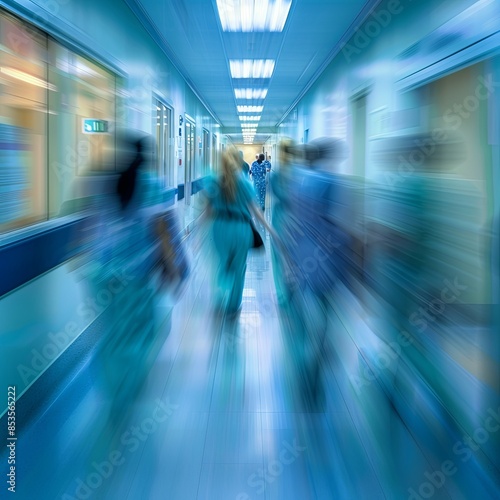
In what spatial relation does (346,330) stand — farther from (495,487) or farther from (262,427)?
(495,487)

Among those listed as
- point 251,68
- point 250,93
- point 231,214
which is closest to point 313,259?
point 231,214

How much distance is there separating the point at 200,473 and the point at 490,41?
265 cm

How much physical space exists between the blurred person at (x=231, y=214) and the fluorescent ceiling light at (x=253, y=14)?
204 cm

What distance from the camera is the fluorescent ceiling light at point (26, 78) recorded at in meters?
2.80

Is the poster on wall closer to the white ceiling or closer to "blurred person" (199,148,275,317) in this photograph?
"blurred person" (199,148,275,317)

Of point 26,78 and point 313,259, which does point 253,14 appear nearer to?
point 26,78

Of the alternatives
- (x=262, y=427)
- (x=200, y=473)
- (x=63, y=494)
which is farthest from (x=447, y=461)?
(x=63, y=494)

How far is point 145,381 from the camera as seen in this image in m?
3.20

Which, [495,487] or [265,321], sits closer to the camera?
[495,487]

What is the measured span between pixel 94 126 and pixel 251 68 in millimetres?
5156

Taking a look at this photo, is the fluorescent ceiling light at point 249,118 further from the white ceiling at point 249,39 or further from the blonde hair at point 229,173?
the blonde hair at point 229,173

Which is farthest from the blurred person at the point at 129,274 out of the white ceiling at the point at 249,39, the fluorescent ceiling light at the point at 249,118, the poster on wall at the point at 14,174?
the fluorescent ceiling light at the point at 249,118

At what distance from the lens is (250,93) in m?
12.1

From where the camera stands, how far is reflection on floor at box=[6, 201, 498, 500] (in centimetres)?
216
